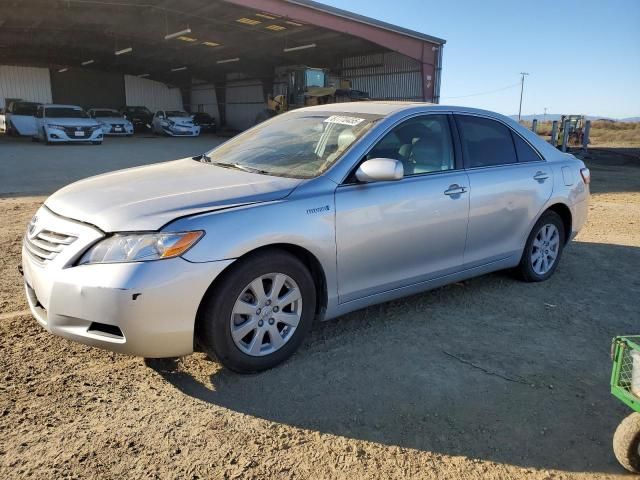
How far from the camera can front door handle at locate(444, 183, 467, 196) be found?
13.0 feet

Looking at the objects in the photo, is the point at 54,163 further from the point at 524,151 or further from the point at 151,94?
the point at 151,94

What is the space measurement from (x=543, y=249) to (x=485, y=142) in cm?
128

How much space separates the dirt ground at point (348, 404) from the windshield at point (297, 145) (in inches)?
48.1

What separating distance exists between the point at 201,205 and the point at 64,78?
139 ft

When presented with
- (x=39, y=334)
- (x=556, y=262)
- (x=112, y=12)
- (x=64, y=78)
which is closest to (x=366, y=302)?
(x=39, y=334)

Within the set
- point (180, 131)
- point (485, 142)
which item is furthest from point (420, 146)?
point (180, 131)

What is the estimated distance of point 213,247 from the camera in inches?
111

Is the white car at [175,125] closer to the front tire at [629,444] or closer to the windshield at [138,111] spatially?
the windshield at [138,111]

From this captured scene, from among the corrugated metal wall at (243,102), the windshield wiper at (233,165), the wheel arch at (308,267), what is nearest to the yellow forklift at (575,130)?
the corrugated metal wall at (243,102)

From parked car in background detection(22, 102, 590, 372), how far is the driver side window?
1 centimetres

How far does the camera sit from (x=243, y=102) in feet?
122

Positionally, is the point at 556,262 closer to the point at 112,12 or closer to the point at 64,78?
the point at 112,12

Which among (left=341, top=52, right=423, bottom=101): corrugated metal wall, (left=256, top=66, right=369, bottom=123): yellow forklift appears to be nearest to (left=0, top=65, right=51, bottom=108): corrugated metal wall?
(left=256, top=66, right=369, bottom=123): yellow forklift

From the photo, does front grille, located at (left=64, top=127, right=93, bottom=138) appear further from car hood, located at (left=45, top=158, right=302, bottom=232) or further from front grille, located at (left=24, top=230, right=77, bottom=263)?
front grille, located at (left=24, top=230, right=77, bottom=263)
